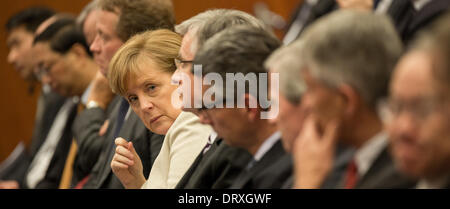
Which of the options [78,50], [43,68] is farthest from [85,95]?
[43,68]

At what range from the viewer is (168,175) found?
3.18 meters

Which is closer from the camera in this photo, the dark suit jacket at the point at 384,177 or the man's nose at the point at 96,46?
the dark suit jacket at the point at 384,177

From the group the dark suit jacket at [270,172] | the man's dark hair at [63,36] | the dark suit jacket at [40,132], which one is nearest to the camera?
the dark suit jacket at [270,172]

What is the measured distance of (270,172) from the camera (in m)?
2.33

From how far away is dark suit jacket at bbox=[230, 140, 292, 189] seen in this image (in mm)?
2289

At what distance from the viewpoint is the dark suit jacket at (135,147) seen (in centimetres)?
347

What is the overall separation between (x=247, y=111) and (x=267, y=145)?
0.40 feet

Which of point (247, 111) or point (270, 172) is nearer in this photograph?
point (270, 172)

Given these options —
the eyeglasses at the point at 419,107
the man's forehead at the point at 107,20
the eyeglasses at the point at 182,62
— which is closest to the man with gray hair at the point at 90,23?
the man's forehead at the point at 107,20

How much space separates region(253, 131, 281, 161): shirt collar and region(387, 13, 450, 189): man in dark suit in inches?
27.3

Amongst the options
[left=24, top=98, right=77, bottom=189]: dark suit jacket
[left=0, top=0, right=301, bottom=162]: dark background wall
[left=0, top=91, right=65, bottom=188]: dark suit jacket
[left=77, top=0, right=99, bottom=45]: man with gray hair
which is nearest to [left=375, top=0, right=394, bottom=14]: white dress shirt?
[left=77, top=0, right=99, bottom=45]: man with gray hair

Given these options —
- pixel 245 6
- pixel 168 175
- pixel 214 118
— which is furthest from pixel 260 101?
pixel 245 6

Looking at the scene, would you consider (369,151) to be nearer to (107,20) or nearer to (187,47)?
(187,47)

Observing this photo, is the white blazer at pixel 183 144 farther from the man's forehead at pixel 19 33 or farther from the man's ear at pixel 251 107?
the man's forehead at pixel 19 33
